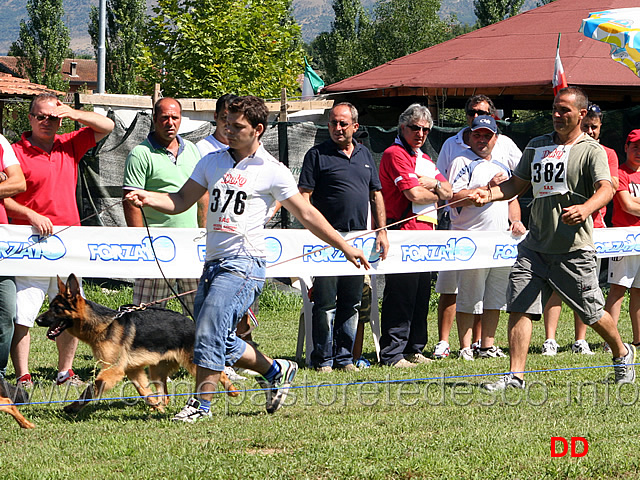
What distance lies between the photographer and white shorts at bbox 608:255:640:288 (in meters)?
8.98

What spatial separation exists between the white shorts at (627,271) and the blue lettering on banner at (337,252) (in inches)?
115

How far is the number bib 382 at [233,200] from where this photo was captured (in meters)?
5.37

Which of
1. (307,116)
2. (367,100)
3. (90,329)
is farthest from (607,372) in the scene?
(367,100)

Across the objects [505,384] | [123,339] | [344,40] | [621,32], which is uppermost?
[344,40]

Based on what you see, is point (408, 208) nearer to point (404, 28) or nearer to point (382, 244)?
point (382, 244)

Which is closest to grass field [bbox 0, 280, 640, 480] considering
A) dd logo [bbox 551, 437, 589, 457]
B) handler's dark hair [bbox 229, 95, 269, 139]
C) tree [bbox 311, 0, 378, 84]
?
dd logo [bbox 551, 437, 589, 457]

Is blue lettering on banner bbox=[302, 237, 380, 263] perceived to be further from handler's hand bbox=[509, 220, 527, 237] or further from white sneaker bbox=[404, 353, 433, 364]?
handler's hand bbox=[509, 220, 527, 237]

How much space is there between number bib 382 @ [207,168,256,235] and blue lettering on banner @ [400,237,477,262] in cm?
276

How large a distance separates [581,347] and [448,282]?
1.55 meters

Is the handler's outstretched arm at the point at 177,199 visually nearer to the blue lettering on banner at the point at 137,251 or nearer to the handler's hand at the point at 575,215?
the blue lettering on banner at the point at 137,251

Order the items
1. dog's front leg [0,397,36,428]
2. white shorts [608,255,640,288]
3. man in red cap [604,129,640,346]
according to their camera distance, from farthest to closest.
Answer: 1. white shorts [608,255,640,288]
2. man in red cap [604,129,640,346]
3. dog's front leg [0,397,36,428]

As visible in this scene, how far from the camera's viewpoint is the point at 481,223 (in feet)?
27.3

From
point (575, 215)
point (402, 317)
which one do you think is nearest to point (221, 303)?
point (575, 215)

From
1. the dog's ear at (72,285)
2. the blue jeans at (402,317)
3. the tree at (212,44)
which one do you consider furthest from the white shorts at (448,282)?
the tree at (212,44)
